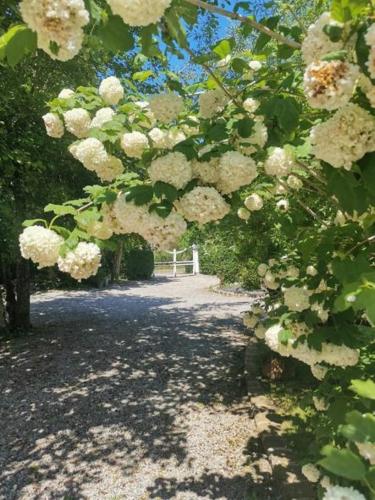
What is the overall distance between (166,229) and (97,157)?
0.77 m

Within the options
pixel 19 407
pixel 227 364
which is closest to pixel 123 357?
pixel 227 364

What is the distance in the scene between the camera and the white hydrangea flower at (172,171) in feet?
6.00


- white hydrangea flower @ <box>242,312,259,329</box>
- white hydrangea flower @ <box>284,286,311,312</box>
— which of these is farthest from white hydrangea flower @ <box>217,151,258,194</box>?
white hydrangea flower @ <box>242,312,259,329</box>

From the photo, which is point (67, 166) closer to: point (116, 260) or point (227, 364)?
point (227, 364)

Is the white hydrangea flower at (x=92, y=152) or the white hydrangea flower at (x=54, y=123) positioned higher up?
the white hydrangea flower at (x=54, y=123)

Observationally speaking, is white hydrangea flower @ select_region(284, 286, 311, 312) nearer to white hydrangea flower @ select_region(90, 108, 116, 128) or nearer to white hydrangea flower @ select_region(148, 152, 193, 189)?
white hydrangea flower @ select_region(148, 152, 193, 189)

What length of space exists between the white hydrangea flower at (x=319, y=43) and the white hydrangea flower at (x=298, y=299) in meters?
1.51

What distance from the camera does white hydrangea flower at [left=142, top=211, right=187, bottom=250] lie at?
1.78m

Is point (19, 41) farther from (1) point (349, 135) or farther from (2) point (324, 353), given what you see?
(2) point (324, 353)

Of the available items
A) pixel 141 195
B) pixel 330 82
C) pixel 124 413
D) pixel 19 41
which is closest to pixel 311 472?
pixel 141 195

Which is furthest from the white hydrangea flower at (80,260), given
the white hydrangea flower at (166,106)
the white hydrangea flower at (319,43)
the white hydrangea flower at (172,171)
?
the white hydrangea flower at (319,43)

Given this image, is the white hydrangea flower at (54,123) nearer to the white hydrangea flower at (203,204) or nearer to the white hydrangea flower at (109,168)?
the white hydrangea flower at (109,168)

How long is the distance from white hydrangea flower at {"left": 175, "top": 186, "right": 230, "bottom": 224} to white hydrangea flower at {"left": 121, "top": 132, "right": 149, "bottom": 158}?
596mm

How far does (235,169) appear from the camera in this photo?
1854 mm
